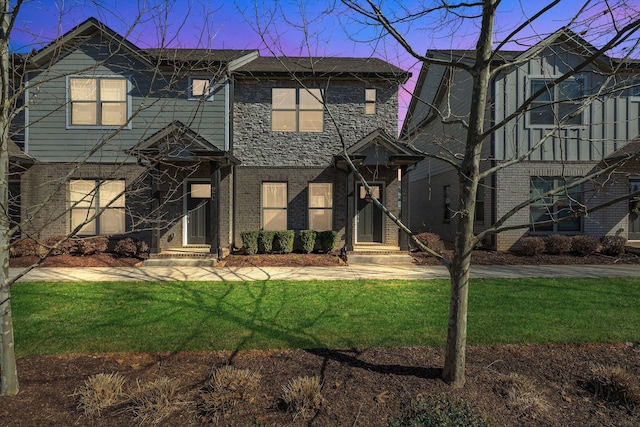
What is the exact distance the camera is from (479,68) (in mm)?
3418

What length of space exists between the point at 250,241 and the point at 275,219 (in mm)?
1577

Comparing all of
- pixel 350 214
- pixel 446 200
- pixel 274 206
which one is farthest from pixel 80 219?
pixel 446 200

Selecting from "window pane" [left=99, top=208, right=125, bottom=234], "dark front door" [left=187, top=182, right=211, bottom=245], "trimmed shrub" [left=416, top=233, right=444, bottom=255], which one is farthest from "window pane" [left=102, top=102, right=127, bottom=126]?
"trimmed shrub" [left=416, top=233, right=444, bottom=255]

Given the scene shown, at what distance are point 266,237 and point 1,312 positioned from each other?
8.86m

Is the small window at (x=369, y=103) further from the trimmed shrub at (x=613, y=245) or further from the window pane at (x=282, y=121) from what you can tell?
the trimmed shrub at (x=613, y=245)

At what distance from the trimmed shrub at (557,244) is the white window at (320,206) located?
7.47 metres

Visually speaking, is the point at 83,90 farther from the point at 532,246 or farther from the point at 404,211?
the point at 532,246

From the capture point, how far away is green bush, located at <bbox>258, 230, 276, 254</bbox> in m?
12.1

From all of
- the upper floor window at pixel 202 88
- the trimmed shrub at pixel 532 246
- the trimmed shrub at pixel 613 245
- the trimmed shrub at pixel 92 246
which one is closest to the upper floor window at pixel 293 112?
the upper floor window at pixel 202 88

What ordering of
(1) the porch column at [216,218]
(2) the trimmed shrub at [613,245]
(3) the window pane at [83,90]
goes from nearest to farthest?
(1) the porch column at [216,218], (2) the trimmed shrub at [613,245], (3) the window pane at [83,90]

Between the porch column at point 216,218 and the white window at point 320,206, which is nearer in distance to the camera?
the porch column at point 216,218

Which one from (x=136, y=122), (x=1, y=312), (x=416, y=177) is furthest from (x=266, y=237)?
(x=416, y=177)

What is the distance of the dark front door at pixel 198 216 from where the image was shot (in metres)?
12.7

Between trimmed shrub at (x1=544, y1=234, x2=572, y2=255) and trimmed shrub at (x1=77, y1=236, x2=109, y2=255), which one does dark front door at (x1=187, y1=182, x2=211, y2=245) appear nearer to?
trimmed shrub at (x1=77, y1=236, x2=109, y2=255)
